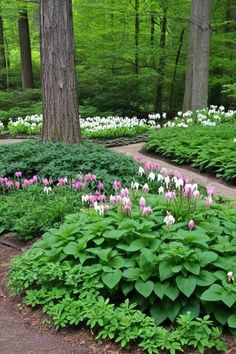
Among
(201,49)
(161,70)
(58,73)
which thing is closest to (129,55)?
(161,70)

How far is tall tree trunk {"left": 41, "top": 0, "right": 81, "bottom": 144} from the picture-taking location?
Result: 7480 mm

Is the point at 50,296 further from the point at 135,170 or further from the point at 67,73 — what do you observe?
the point at 67,73

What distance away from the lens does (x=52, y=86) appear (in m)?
7.67

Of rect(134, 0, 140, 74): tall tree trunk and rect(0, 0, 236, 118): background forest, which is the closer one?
rect(0, 0, 236, 118): background forest

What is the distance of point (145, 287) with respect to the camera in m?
3.03

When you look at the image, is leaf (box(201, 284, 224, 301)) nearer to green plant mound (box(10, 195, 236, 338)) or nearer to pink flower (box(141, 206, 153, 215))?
green plant mound (box(10, 195, 236, 338))

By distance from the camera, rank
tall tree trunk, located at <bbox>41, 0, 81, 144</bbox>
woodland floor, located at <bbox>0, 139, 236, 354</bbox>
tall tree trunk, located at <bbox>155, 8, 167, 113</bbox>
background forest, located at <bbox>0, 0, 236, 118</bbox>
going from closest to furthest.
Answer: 1. woodland floor, located at <bbox>0, 139, 236, 354</bbox>
2. tall tree trunk, located at <bbox>41, 0, 81, 144</bbox>
3. background forest, located at <bbox>0, 0, 236, 118</bbox>
4. tall tree trunk, located at <bbox>155, 8, 167, 113</bbox>

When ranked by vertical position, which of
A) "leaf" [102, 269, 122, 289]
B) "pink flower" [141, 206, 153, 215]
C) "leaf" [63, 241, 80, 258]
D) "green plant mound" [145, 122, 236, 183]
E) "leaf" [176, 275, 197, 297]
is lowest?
"green plant mound" [145, 122, 236, 183]

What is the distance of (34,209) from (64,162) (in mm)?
1671

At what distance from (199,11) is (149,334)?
11.9 m

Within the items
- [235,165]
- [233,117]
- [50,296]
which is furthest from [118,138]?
[50,296]

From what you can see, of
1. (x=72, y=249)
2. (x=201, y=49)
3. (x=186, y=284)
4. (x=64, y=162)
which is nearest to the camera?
(x=186, y=284)

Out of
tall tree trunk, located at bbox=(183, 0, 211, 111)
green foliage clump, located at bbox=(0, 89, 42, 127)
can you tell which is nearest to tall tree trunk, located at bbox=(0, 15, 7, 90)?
green foliage clump, located at bbox=(0, 89, 42, 127)

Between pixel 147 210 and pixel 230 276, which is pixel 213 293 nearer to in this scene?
pixel 230 276
